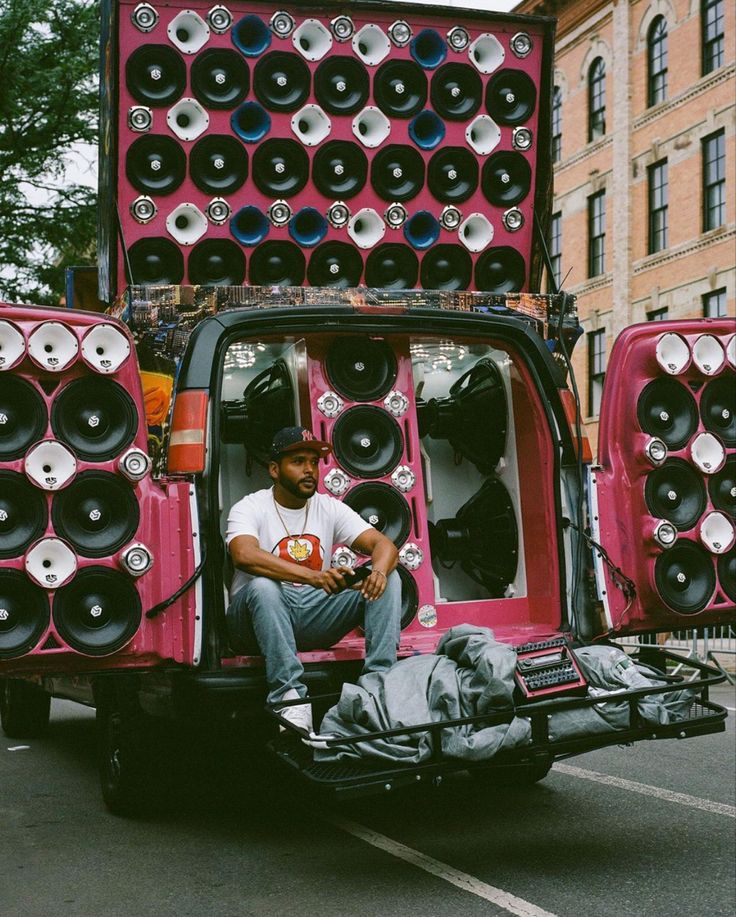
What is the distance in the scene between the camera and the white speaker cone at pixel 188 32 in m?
7.07

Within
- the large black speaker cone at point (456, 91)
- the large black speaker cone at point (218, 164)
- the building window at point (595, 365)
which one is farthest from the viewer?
the building window at point (595, 365)

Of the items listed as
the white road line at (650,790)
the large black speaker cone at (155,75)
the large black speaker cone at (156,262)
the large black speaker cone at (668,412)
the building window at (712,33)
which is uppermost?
the building window at (712,33)

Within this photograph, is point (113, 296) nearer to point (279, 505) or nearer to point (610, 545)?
point (279, 505)

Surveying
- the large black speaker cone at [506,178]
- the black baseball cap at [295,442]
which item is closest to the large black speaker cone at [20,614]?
the black baseball cap at [295,442]

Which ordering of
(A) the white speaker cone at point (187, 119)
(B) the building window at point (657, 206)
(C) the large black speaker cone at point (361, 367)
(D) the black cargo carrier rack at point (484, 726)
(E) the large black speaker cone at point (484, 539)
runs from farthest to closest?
(B) the building window at point (657, 206), (A) the white speaker cone at point (187, 119), (E) the large black speaker cone at point (484, 539), (C) the large black speaker cone at point (361, 367), (D) the black cargo carrier rack at point (484, 726)

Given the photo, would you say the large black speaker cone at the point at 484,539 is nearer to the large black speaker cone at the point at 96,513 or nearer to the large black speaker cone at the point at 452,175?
the large black speaker cone at the point at 452,175

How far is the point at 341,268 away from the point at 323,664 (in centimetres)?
296

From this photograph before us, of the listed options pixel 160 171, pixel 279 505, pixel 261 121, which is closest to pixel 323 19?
pixel 261 121

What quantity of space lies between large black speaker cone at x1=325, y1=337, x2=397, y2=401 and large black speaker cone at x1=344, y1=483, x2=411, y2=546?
0.48 metres

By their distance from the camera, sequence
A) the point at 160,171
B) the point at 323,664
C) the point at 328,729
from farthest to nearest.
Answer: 1. the point at 160,171
2. the point at 323,664
3. the point at 328,729


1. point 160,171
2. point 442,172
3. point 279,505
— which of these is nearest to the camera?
point 279,505

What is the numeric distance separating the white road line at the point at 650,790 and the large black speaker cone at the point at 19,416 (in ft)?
12.1

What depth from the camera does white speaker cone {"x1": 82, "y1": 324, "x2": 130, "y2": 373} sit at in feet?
17.4

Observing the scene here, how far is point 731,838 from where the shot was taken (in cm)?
564
